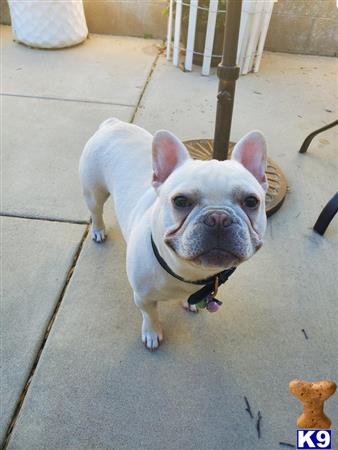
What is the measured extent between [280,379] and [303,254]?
905 millimetres

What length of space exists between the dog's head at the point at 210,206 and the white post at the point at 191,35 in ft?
10.5

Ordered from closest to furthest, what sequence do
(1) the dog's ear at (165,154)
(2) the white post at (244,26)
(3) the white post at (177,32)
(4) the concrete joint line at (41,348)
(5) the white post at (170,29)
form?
(1) the dog's ear at (165,154) < (4) the concrete joint line at (41,348) < (2) the white post at (244,26) < (3) the white post at (177,32) < (5) the white post at (170,29)

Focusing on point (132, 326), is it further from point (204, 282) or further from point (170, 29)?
point (170, 29)

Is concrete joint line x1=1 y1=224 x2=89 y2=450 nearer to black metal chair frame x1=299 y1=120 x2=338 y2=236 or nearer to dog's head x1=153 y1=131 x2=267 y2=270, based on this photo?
dog's head x1=153 y1=131 x2=267 y2=270

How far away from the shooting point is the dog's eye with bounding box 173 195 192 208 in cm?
137

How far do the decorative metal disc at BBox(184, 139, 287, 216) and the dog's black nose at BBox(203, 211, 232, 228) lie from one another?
1507 mm

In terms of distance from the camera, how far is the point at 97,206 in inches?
91.9

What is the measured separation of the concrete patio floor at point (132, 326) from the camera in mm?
1733

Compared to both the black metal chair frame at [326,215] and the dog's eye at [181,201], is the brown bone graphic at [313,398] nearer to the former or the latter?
the dog's eye at [181,201]

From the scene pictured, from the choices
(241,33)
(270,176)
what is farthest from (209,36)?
(270,176)

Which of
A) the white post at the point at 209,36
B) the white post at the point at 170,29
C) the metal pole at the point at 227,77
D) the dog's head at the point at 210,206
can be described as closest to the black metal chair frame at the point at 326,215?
the metal pole at the point at 227,77

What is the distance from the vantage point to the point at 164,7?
5109 mm

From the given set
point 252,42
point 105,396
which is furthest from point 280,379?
point 252,42

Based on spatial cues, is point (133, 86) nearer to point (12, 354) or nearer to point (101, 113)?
point (101, 113)
